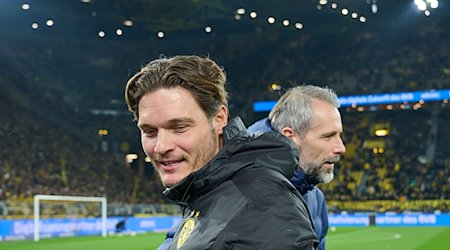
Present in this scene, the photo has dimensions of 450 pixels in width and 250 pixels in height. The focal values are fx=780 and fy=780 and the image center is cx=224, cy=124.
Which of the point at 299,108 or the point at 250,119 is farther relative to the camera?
the point at 250,119

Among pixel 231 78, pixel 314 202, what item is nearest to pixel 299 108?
pixel 314 202

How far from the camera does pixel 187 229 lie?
7.23 ft

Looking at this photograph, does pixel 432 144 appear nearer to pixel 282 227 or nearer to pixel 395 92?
pixel 395 92

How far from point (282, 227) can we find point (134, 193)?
42.1m

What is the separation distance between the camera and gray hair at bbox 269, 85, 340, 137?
166 inches

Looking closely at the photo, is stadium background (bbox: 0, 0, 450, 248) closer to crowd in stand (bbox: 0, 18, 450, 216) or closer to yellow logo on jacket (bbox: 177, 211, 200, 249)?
crowd in stand (bbox: 0, 18, 450, 216)

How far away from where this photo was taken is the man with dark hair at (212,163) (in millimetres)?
2055

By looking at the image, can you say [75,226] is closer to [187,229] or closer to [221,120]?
[221,120]

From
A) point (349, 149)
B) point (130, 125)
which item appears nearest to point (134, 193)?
point (130, 125)

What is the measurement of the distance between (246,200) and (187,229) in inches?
8.5

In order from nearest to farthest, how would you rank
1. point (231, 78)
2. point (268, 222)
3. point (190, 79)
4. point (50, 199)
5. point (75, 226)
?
point (268, 222)
point (190, 79)
point (50, 199)
point (75, 226)
point (231, 78)

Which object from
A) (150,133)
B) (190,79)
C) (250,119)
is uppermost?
(250,119)

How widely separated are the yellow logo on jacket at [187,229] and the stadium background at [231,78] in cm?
3388

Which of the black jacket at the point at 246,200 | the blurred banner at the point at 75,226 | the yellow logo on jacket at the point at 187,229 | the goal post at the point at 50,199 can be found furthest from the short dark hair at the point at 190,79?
the goal post at the point at 50,199
